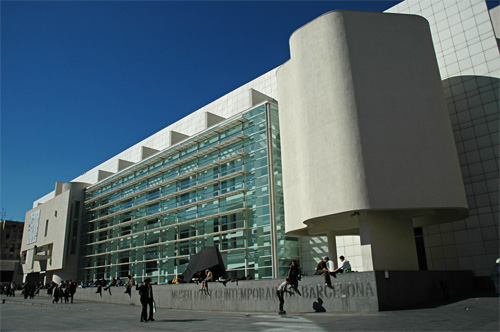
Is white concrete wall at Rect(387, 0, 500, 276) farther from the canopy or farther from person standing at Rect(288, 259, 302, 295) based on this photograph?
the canopy

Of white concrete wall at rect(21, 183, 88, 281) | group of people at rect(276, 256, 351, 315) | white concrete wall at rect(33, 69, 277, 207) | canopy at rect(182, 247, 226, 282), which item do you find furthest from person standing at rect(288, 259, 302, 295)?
white concrete wall at rect(21, 183, 88, 281)

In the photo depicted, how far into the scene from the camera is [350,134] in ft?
66.3

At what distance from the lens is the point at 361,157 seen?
1980 cm

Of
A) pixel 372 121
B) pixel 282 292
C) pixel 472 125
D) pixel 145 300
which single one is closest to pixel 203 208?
pixel 282 292

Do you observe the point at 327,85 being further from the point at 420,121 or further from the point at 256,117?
the point at 256,117

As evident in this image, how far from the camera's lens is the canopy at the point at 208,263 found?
80.6 ft

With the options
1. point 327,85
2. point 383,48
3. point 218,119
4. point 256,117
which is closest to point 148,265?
point 218,119

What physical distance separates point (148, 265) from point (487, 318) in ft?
114

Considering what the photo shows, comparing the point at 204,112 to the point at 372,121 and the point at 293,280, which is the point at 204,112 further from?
the point at 293,280

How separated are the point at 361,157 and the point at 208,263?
38.1 feet

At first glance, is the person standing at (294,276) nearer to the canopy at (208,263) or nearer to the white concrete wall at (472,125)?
the canopy at (208,263)

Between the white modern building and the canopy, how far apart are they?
4.69 meters

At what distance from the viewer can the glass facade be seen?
2953 centimetres

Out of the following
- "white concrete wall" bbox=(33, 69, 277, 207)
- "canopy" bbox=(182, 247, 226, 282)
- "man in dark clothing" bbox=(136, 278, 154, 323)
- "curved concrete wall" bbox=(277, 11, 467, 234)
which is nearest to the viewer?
"man in dark clothing" bbox=(136, 278, 154, 323)
